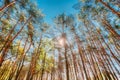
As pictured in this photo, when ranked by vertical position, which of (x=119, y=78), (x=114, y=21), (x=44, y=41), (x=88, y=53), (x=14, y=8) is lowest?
(x=119, y=78)

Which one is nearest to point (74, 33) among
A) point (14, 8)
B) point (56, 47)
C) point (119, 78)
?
point (56, 47)

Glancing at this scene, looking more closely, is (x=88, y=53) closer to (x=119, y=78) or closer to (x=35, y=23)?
(x=119, y=78)

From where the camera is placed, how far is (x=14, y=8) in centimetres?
938

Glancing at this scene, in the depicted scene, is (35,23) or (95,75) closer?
(35,23)

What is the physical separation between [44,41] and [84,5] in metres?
7.11

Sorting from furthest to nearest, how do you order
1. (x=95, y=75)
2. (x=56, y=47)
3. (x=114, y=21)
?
1. (x=56, y=47)
2. (x=95, y=75)
3. (x=114, y=21)

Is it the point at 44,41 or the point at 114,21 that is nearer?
the point at 114,21

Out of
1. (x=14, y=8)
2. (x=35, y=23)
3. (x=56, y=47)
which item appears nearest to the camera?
(x=14, y=8)

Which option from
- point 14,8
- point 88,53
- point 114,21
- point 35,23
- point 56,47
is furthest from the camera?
point 56,47

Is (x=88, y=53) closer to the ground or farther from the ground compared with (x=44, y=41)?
closer to the ground

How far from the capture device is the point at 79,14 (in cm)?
1334

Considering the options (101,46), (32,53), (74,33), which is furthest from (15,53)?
(101,46)

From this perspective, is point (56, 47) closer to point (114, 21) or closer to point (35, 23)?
point (35, 23)

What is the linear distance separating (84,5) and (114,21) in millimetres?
2865
